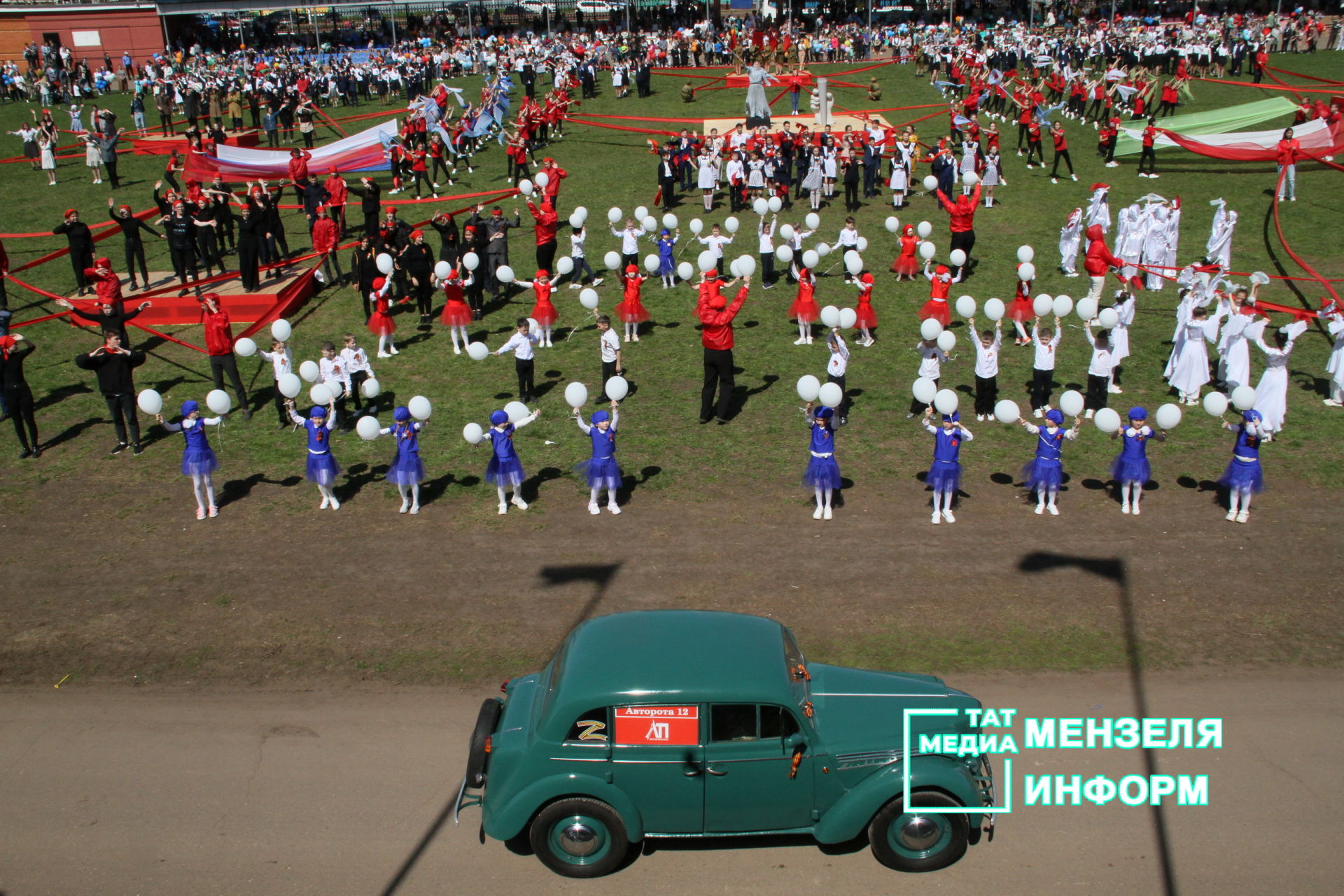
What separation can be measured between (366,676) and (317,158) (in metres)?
23.3

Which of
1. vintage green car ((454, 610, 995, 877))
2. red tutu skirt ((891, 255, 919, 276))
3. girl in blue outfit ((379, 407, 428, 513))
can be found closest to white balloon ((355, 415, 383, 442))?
girl in blue outfit ((379, 407, 428, 513))

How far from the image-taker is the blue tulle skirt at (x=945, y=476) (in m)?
11.8

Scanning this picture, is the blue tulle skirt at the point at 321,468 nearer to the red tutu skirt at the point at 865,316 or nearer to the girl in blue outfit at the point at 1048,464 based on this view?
the girl in blue outfit at the point at 1048,464

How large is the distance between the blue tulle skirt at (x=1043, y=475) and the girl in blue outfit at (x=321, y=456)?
28.0ft

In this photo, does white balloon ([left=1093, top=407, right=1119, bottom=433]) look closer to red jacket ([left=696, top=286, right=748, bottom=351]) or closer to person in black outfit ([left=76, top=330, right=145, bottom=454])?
red jacket ([left=696, top=286, right=748, bottom=351])

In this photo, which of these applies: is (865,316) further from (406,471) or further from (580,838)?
(580,838)

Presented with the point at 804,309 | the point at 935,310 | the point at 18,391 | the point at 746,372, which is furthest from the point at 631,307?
the point at 18,391

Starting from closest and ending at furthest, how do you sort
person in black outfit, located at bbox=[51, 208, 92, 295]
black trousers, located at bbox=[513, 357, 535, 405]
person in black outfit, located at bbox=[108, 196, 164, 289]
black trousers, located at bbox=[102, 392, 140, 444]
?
1. black trousers, located at bbox=[102, 392, 140, 444]
2. black trousers, located at bbox=[513, 357, 535, 405]
3. person in black outfit, located at bbox=[51, 208, 92, 295]
4. person in black outfit, located at bbox=[108, 196, 164, 289]

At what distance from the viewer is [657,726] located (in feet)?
22.1

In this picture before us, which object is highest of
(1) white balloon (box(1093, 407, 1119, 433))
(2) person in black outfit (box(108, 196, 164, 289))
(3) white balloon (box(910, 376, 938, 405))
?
(2) person in black outfit (box(108, 196, 164, 289))

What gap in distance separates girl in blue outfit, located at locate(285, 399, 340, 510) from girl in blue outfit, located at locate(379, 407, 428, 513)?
76 cm

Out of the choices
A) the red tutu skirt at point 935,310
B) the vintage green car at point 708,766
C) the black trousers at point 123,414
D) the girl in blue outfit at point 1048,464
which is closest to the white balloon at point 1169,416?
the girl in blue outfit at point 1048,464

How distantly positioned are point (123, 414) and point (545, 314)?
6.59m

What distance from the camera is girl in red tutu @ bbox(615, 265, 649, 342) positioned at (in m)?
17.5
